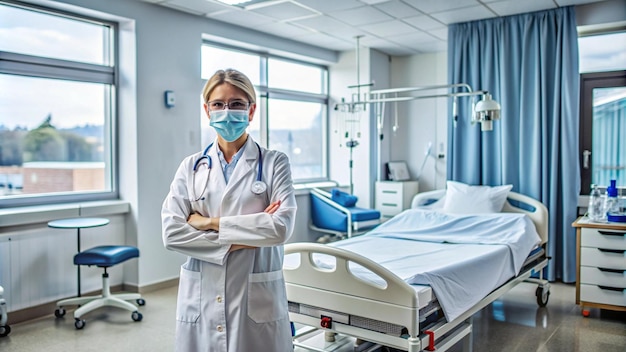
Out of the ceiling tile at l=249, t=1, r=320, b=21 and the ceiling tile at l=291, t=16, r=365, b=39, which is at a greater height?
the ceiling tile at l=291, t=16, r=365, b=39

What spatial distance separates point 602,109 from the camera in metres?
4.89

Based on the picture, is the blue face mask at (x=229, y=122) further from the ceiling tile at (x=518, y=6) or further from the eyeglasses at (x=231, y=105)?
the ceiling tile at (x=518, y=6)

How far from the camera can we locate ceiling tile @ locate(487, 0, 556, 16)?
14.6ft

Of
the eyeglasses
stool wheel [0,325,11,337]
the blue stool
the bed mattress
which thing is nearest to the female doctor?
the eyeglasses

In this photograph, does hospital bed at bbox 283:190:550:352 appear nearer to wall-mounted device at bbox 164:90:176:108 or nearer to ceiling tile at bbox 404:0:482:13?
wall-mounted device at bbox 164:90:176:108

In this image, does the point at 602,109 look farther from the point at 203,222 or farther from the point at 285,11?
the point at 203,222

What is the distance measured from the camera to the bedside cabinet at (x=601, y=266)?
12.2ft

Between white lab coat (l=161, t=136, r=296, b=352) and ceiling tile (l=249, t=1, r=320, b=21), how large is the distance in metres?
3.10

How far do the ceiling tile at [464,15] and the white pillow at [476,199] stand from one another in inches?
62.1

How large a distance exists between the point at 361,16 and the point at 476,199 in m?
1.96

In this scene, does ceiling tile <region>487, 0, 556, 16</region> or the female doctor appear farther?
ceiling tile <region>487, 0, 556, 16</region>

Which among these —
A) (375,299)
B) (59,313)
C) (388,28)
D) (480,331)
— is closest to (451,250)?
(480,331)

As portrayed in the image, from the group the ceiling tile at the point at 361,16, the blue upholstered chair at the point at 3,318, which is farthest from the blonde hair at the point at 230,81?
the ceiling tile at the point at 361,16

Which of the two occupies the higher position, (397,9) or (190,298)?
(397,9)
